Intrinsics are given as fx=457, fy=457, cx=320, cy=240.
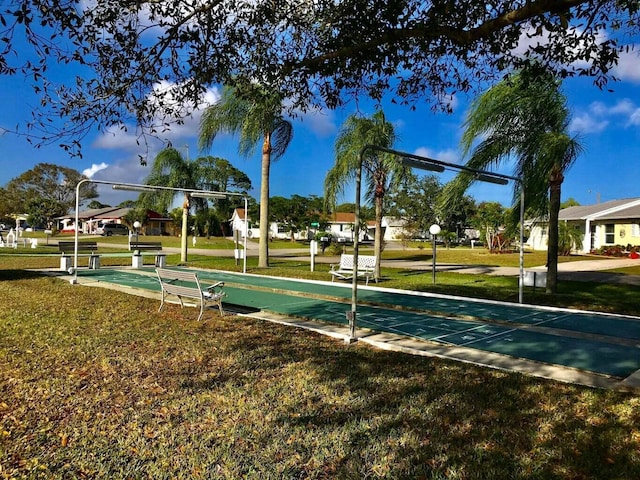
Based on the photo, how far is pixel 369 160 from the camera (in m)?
15.0

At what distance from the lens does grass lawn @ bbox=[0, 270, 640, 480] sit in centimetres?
310

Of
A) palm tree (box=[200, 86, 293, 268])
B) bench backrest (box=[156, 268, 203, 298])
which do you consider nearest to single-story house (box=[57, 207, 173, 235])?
palm tree (box=[200, 86, 293, 268])

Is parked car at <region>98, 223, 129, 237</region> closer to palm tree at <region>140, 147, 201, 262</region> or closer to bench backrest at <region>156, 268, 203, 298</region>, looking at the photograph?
palm tree at <region>140, 147, 201, 262</region>

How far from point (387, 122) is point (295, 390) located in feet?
40.8

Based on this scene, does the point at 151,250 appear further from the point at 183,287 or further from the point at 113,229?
the point at 113,229

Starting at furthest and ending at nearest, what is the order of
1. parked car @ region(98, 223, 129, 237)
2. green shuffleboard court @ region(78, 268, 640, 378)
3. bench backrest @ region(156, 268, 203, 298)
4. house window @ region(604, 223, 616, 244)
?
parked car @ region(98, 223, 129, 237)
house window @ region(604, 223, 616, 244)
bench backrest @ region(156, 268, 203, 298)
green shuffleboard court @ region(78, 268, 640, 378)

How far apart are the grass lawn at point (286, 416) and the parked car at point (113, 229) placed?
68.5 m

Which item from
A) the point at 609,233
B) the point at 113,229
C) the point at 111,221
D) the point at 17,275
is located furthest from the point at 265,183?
the point at 111,221

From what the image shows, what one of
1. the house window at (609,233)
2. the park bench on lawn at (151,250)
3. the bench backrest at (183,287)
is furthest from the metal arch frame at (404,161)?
the house window at (609,233)

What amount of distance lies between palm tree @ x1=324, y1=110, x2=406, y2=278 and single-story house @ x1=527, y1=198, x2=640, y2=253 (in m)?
20.3

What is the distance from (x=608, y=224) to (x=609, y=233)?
2.12ft

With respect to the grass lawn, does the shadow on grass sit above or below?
above

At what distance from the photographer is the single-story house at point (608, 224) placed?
29.7 metres

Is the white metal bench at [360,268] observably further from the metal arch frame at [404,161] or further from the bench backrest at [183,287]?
the bench backrest at [183,287]
